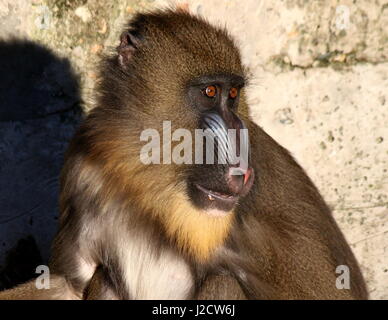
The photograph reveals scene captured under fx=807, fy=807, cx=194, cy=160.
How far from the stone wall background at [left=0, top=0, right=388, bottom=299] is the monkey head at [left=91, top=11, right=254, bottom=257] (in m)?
1.29

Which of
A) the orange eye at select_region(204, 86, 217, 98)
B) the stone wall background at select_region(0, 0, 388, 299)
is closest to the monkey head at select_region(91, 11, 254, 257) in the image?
the orange eye at select_region(204, 86, 217, 98)

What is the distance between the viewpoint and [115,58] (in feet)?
12.8

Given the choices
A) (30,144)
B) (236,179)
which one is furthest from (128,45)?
(30,144)

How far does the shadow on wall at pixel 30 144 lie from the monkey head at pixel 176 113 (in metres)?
1.36

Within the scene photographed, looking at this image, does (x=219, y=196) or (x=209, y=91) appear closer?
(x=219, y=196)

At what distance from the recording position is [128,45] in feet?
12.4

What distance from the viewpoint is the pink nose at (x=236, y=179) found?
3.49 metres

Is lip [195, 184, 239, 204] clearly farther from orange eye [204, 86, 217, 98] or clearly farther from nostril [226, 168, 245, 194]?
orange eye [204, 86, 217, 98]

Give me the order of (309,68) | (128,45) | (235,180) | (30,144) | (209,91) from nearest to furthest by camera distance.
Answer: (235,180) → (209,91) → (128,45) → (30,144) → (309,68)

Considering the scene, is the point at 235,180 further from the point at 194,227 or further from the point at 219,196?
the point at 194,227

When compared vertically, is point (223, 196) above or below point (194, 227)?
above

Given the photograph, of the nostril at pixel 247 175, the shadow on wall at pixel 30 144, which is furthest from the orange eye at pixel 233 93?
the shadow on wall at pixel 30 144

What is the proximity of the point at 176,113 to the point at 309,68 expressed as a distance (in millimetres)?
1896

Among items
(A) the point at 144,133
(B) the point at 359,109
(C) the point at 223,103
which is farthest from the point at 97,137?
(B) the point at 359,109
